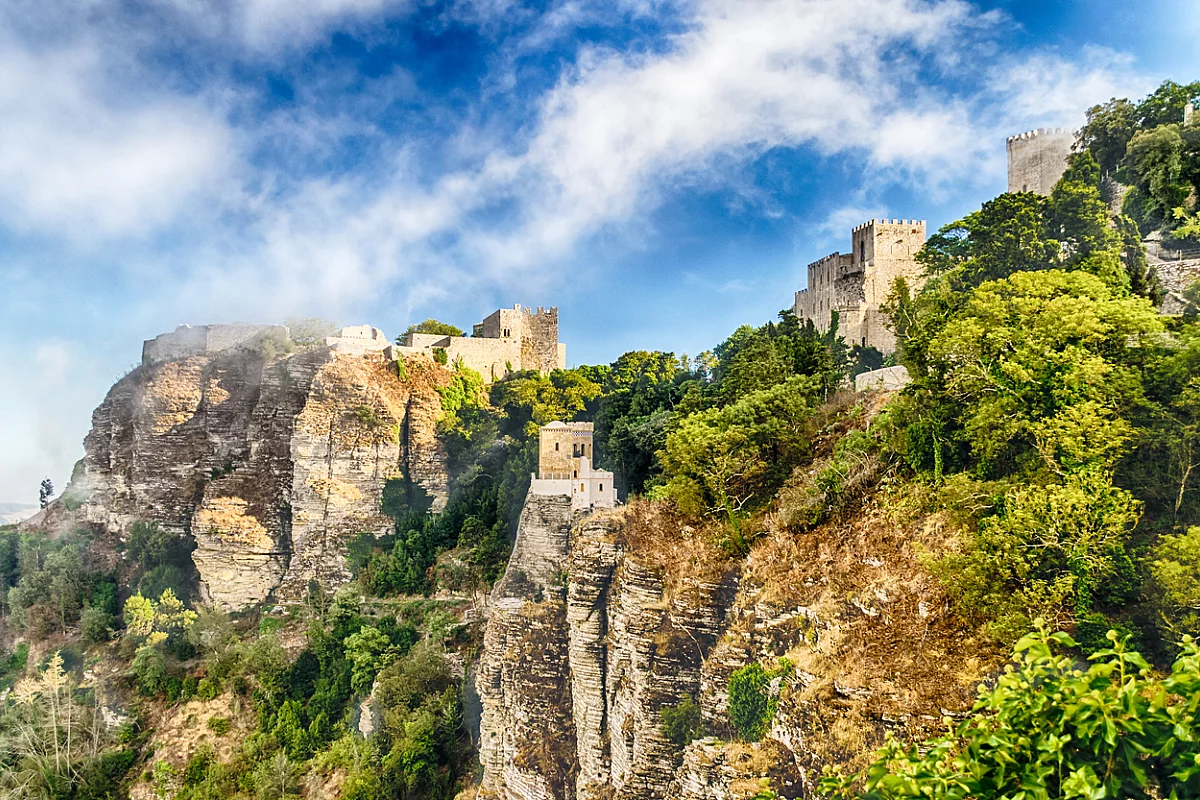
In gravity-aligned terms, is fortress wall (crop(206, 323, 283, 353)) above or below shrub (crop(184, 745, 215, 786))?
above

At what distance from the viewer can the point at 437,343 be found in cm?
4444

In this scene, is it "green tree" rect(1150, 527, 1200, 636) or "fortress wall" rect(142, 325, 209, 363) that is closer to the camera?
"green tree" rect(1150, 527, 1200, 636)

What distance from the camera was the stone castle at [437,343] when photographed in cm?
4247

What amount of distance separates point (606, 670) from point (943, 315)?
12270 mm

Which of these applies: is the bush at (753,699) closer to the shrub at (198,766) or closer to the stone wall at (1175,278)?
the stone wall at (1175,278)

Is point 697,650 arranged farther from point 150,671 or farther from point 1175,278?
point 150,671

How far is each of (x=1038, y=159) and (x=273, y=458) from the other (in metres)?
35.1

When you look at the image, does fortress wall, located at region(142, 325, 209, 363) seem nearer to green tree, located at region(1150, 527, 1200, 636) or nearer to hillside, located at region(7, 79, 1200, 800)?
hillside, located at region(7, 79, 1200, 800)

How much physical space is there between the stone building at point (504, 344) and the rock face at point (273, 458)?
2399 millimetres

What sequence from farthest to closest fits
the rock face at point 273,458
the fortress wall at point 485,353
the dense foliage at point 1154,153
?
1. the fortress wall at point 485,353
2. the rock face at point 273,458
3. the dense foliage at point 1154,153

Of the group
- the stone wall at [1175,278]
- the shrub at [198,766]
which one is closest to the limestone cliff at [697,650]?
the stone wall at [1175,278]

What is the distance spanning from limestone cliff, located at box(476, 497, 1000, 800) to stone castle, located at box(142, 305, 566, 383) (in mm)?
17047

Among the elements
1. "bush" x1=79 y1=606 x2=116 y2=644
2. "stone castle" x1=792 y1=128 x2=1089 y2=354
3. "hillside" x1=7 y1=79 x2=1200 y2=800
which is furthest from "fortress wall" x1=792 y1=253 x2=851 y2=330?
"bush" x1=79 y1=606 x2=116 y2=644

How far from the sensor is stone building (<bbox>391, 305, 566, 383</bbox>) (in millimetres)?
44188
